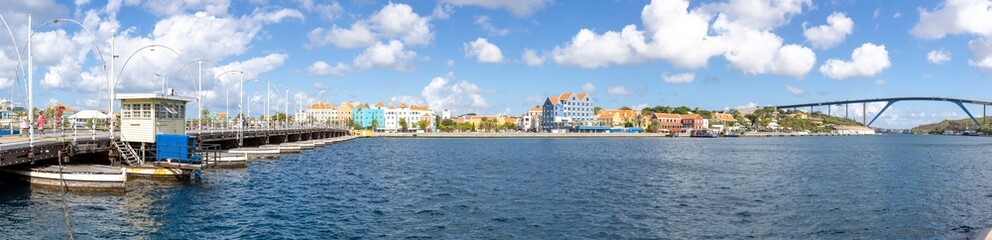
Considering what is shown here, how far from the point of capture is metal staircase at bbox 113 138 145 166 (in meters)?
36.8

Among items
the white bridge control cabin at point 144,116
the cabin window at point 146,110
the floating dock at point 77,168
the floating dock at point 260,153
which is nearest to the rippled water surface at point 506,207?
the floating dock at point 77,168

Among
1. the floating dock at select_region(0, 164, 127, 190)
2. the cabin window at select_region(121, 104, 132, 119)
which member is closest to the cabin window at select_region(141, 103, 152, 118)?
the cabin window at select_region(121, 104, 132, 119)

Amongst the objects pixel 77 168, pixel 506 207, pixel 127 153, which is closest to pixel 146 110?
pixel 127 153

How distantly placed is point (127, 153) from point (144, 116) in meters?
2.35

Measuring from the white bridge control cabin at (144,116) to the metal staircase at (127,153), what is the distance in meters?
0.46

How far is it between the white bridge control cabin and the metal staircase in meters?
0.46

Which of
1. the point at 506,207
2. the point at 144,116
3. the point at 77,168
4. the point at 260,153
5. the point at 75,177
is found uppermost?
the point at 144,116

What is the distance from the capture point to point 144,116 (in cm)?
3844

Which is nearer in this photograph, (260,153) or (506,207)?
(506,207)

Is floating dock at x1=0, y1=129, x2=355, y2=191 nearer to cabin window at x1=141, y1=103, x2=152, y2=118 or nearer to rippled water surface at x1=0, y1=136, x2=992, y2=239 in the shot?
rippled water surface at x1=0, y1=136, x2=992, y2=239

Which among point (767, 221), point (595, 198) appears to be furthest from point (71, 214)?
point (767, 221)

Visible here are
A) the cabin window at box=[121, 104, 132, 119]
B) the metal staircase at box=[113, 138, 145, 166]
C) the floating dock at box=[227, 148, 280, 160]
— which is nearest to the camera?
the metal staircase at box=[113, 138, 145, 166]

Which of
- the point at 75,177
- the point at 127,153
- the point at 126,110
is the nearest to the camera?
the point at 75,177

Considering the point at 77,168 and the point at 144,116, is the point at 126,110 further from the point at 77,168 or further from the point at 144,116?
the point at 77,168
